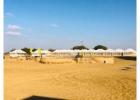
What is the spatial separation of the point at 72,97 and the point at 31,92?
5.55 ft

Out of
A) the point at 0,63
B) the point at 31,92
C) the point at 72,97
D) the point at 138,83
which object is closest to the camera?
the point at 138,83

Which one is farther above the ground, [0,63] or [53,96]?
[0,63]

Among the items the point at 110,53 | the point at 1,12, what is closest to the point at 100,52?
the point at 110,53

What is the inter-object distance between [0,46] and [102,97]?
5939 millimetres

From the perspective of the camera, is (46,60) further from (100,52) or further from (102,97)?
(100,52)

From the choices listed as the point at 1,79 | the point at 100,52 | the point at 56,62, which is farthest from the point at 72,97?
the point at 100,52

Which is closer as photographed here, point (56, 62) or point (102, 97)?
point (102, 97)

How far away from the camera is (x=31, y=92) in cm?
820

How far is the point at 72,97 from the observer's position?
7141mm

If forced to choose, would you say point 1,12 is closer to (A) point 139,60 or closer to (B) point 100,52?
(A) point 139,60

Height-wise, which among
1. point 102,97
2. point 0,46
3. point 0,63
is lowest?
point 102,97

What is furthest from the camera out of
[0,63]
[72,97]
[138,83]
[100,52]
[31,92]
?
[100,52]

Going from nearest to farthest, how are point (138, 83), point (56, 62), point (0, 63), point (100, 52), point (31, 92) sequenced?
point (138, 83) < point (0, 63) < point (31, 92) < point (56, 62) < point (100, 52)

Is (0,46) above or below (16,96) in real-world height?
above
